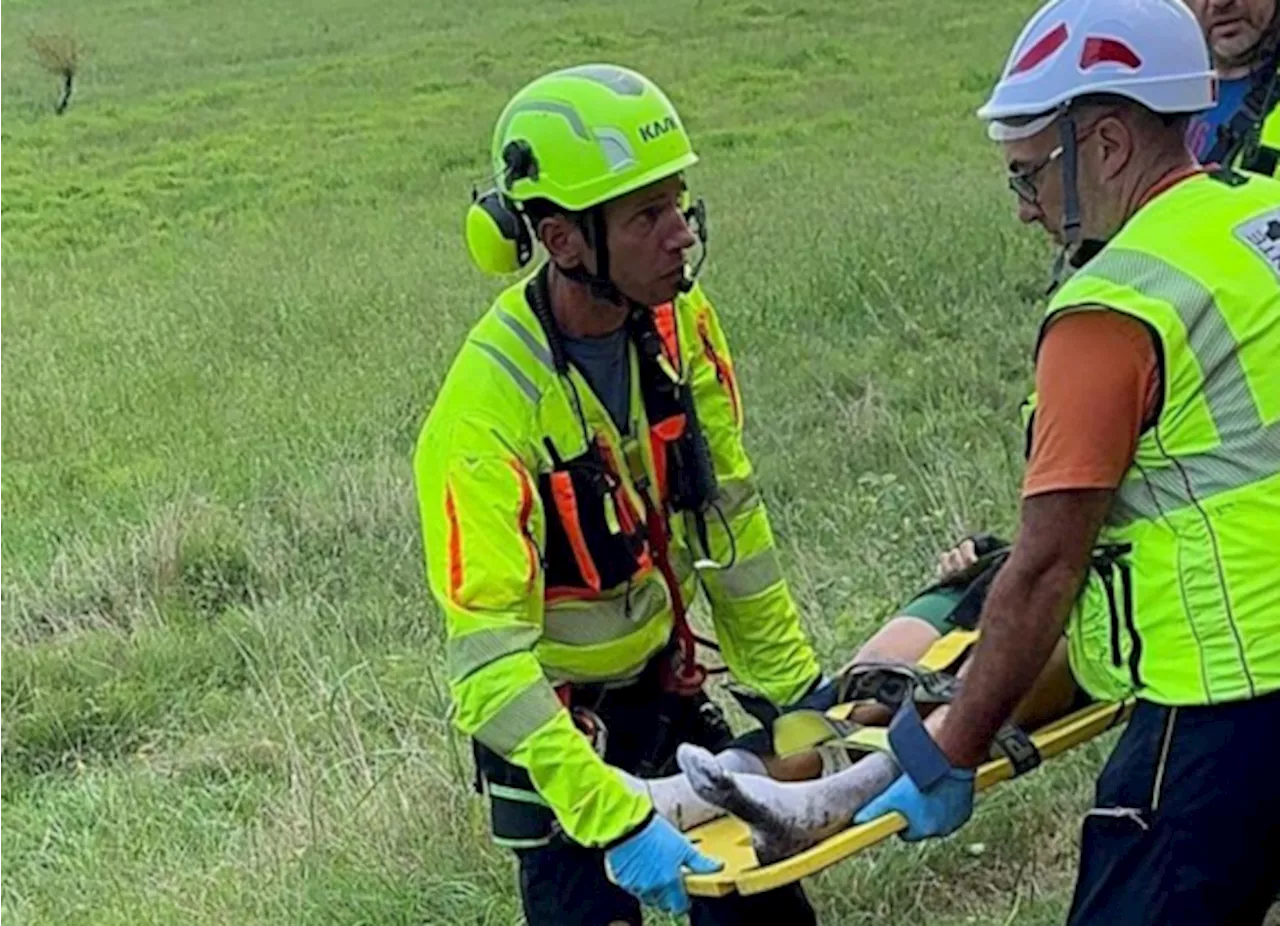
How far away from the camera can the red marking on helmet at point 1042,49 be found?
2785 millimetres

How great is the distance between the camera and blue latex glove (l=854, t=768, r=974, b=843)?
298cm

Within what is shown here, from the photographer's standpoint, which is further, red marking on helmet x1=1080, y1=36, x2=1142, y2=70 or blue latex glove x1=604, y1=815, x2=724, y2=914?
blue latex glove x1=604, y1=815, x2=724, y2=914

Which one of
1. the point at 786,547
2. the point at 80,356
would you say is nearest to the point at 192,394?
the point at 80,356

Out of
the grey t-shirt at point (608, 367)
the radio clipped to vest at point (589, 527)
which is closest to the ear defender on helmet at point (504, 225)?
the grey t-shirt at point (608, 367)

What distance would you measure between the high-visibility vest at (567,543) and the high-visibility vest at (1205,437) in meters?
1.00

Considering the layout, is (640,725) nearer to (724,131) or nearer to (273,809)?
(273,809)

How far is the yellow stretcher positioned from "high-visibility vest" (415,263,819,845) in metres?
0.17

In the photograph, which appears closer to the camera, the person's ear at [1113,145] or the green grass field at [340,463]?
the person's ear at [1113,145]

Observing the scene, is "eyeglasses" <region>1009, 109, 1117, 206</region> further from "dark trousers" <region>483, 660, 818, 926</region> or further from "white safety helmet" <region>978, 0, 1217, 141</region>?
"dark trousers" <region>483, 660, 818, 926</region>

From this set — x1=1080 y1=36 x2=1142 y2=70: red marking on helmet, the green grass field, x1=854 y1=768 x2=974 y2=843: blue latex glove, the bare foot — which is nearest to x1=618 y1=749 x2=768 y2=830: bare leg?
the bare foot

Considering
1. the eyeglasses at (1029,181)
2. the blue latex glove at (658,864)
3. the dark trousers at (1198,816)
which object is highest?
the eyeglasses at (1029,181)

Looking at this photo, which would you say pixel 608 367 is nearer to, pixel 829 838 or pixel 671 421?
pixel 671 421

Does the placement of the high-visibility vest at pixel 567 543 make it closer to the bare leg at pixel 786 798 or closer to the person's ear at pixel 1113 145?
the bare leg at pixel 786 798

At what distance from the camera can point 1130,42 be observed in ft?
9.02
